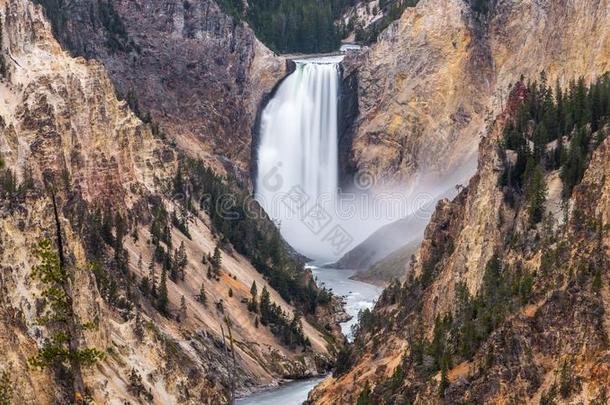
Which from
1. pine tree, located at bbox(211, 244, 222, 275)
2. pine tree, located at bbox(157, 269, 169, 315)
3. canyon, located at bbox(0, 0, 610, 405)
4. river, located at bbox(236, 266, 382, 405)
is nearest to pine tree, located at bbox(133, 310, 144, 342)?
canyon, located at bbox(0, 0, 610, 405)

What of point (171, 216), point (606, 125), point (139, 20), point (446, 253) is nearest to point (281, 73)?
point (139, 20)

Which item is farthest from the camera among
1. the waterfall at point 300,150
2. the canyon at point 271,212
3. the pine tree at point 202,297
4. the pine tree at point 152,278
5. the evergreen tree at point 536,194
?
the waterfall at point 300,150

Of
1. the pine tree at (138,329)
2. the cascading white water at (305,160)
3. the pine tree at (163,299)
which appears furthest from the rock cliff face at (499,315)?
the cascading white water at (305,160)

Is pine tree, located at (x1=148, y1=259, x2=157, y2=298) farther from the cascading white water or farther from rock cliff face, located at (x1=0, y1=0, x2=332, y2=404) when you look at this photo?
the cascading white water

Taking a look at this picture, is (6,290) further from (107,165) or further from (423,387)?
(107,165)

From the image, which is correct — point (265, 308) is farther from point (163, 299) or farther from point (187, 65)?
point (187, 65)

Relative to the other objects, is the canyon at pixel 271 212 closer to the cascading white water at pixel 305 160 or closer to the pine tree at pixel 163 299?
the cascading white water at pixel 305 160
